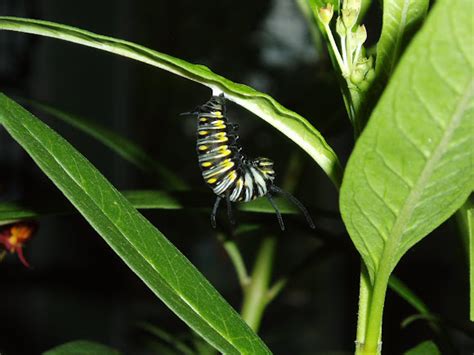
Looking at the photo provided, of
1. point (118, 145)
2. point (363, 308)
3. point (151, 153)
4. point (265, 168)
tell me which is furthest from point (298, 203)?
point (151, 153)

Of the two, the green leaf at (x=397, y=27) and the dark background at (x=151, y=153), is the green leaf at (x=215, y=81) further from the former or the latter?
the dark background at (x=151, y=153)

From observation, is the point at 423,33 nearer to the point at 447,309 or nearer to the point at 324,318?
the point at 447,309

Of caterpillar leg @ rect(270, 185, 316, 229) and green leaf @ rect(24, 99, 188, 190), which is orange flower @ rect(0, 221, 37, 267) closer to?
green leaf @ rect(24, 99, 188, 190)

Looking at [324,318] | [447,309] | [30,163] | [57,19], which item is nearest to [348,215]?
[447,309]


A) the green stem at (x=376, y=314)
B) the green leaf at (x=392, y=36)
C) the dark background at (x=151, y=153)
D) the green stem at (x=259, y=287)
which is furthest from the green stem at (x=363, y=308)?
the dark background at (x=151, y=153)

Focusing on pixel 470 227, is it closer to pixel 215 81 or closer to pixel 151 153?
pixel 215 81

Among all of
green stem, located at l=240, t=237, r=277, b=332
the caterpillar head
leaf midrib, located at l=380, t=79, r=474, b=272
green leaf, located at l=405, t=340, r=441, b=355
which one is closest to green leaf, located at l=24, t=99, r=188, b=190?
green stem, located at l=240, t=237, r=277, b=332
